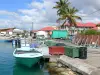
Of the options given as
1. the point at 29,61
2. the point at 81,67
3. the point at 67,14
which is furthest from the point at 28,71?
the point at 67,14

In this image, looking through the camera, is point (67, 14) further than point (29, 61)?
Yes

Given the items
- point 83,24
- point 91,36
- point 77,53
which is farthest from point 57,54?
point 83,24

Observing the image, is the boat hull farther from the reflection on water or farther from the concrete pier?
the concrete pier

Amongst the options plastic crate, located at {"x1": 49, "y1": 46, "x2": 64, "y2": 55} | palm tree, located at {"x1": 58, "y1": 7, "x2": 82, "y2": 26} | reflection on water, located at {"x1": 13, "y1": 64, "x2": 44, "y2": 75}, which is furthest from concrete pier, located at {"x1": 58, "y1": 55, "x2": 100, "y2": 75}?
palm tree, located at {"x1": 58, "y1": 7, "x2": 82, "y2": 26}

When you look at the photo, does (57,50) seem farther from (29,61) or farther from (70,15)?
(70,15)

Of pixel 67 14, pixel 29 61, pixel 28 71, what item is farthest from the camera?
pixel 67 14

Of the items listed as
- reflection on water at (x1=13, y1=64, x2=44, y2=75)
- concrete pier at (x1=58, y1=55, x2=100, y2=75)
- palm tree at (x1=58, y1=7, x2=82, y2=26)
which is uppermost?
palm tree at (x1=58, y1=7, x2=82, y2=26)

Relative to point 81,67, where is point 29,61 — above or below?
below

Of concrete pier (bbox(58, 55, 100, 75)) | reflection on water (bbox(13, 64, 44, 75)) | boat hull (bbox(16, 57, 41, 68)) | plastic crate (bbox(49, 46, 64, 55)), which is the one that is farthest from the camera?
plastic crate (bbox(49, 46, 64, 55))

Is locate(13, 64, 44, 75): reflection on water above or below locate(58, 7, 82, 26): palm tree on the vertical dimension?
below

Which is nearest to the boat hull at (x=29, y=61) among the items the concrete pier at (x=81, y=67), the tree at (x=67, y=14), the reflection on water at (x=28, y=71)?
the reflection on water at (x=28, y=71)

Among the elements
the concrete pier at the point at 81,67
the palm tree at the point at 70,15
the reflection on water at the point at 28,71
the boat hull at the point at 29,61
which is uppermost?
the palm tree at the point at 70,15

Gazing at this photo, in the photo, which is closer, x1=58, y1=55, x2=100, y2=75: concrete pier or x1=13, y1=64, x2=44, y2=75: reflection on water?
x1=58, y1=55, x2=100, y2=75: concrete pier

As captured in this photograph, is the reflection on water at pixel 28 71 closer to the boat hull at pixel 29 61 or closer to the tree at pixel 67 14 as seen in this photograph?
the boat hull at pixel 29 61
